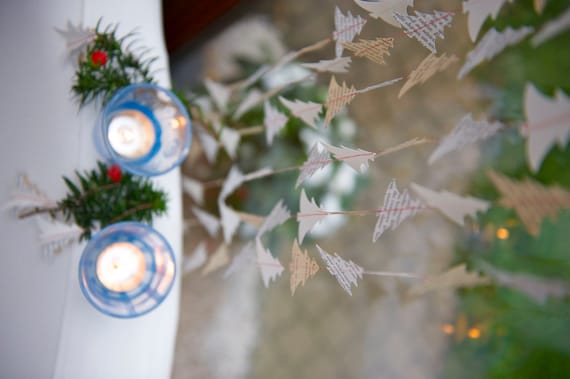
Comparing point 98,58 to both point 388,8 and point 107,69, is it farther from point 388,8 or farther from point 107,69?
point 388,8

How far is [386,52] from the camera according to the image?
0.57 metres

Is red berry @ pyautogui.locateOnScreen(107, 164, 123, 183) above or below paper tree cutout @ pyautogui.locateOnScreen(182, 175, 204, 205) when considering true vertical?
above

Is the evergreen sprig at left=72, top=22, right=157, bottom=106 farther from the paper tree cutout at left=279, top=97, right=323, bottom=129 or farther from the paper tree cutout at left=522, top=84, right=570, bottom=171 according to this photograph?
the paper tree cutout at left=522, top=84, right=570, bottom=171

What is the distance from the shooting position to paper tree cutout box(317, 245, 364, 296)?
59cm

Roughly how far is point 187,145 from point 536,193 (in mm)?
553

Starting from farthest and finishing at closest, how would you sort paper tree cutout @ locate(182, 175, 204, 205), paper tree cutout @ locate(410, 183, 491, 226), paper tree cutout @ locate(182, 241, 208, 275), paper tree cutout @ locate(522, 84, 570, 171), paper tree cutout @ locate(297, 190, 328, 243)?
paper tree cutout @ locate(182, 175, 204, 205), paper tree cutout @ locate(182, 241, 208, 275), paper tree cutout @ locate(297, 190, 328, 243), paper tree cutout @ locate(410, 183, 491, 226), paper tree cutout @ locate(522, 84, 570, 171)

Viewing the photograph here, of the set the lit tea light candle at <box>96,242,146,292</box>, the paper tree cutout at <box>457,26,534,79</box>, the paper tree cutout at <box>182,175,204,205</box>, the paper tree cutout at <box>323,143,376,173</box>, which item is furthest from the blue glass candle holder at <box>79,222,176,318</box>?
the paper tree cutout at <box>457,26,534,79</box>

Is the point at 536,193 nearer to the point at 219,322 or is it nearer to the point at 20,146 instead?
the point at 20,146

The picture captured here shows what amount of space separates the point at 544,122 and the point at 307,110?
36 centimetres

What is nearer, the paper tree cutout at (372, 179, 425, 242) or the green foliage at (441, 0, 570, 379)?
the paper tree cutout at (372, 179, 425, 242)

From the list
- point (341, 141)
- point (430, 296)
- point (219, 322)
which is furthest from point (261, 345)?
point (341, 141)

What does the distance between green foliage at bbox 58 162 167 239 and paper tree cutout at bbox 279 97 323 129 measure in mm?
277

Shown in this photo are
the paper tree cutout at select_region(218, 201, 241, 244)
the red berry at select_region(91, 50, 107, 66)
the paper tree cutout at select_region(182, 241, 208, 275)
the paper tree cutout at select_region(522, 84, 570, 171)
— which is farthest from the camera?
the paper tree cutout at select_region(182, 241, 208, 275)

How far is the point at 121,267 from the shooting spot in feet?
2.38
